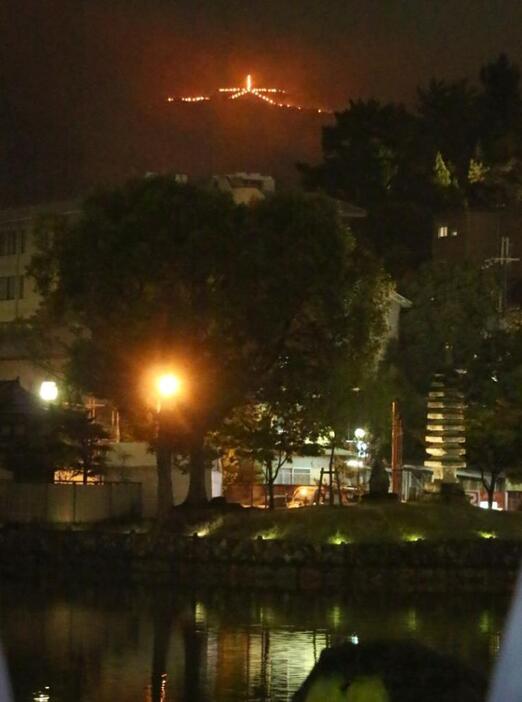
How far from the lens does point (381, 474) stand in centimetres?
4319

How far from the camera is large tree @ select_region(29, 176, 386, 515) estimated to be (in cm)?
4084

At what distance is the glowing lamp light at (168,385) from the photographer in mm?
40250

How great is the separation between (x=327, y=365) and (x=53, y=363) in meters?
11.5

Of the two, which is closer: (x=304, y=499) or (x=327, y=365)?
(x=327, y=365)

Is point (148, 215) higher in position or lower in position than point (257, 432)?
higher

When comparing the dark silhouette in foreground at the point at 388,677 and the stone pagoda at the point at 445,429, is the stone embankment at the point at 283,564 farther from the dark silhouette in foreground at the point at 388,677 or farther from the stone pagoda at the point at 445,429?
the dark silhouette in foreground at the point at 388,677

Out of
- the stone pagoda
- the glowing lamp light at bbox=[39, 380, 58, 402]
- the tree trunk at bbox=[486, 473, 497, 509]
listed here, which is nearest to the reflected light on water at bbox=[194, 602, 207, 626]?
the stone pagoda

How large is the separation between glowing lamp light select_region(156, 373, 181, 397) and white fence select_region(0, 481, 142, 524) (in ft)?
16.8

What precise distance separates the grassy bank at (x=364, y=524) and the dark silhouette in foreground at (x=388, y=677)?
26.0m

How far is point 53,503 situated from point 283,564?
9.34 m

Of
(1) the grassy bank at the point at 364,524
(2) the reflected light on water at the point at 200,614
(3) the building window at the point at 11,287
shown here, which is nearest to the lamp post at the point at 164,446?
(1) the grassy bank at the point at 364,524

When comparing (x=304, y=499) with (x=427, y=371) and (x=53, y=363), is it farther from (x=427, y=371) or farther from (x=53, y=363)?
(x=427, y=371)

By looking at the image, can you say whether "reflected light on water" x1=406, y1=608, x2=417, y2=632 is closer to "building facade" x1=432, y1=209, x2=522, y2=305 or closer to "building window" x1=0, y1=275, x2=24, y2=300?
"building window" x1=0, y1=275, x2=24, y2=300

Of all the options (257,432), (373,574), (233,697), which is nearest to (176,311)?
(257,432)
